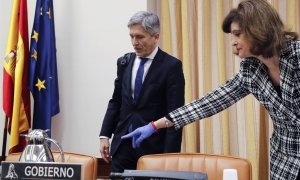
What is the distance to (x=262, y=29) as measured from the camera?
1616 millimetres

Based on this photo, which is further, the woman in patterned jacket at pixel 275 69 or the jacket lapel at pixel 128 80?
the jacket lapel at pixel 128 80

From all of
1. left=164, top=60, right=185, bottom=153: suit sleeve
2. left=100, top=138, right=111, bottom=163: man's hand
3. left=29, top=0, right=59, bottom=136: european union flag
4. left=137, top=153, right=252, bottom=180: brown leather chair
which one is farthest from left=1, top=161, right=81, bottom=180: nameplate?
left=29, top=0, right=59, bottom=136: european union flag

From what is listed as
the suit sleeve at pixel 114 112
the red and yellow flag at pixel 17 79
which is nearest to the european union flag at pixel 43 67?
the red and yellow flag at pixel 17 79

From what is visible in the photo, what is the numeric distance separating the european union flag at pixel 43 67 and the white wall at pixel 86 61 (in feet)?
0.44

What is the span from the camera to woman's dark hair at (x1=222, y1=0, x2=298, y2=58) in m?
1.62

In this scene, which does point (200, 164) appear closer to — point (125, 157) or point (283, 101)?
point (283, 101)

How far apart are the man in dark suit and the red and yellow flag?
123cm

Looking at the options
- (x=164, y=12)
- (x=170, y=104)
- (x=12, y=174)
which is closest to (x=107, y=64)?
(x=164, y=12)

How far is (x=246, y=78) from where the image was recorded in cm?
183

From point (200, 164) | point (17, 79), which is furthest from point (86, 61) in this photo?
point (200, 164)

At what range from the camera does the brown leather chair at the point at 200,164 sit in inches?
66.4

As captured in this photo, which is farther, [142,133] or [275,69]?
[142,133]

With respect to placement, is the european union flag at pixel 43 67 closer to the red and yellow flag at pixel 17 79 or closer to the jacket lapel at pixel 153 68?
the red and yellow flag at pixel 17 79

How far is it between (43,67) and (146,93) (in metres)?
1.37
